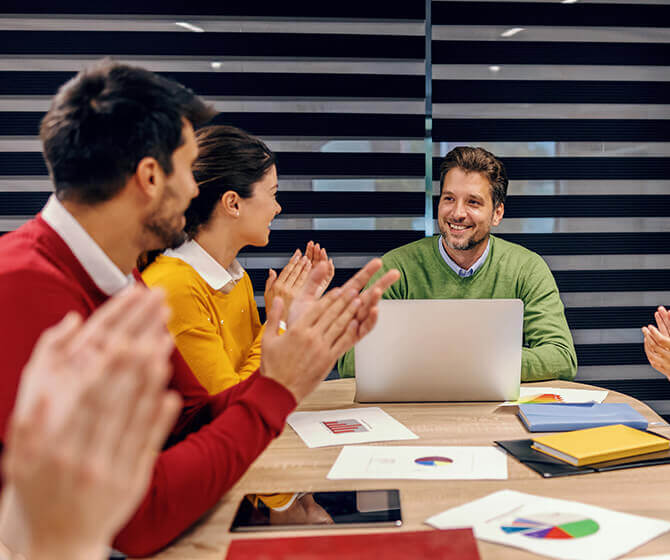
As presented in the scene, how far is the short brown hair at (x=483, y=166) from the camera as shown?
2.86 meters

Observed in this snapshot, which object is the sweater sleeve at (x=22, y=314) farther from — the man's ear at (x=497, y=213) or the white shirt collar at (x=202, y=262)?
the man's ear at (x=497, y=213)

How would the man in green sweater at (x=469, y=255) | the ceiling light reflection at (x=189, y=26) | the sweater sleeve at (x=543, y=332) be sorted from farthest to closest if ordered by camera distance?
1. the ceiling light reflection at (x=189, y=26)
2. the man in green sweater at (x=469, y=255)
3. the sweater sleeve at (x=543, y=332)

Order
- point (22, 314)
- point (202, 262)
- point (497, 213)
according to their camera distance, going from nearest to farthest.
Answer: point (22, 314), point (202, 262), point (497, 213)

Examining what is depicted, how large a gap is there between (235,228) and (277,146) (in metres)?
1.03

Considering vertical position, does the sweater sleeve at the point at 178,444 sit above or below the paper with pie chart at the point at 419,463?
above

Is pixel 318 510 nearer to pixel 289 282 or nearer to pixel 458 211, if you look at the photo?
pixel 289 282

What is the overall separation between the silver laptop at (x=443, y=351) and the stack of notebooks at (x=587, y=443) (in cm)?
21

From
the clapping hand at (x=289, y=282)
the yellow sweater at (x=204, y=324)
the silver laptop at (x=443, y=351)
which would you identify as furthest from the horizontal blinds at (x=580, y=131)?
the silver laptop at (x=443, y=351)

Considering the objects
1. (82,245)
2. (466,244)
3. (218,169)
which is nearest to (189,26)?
(218,169)

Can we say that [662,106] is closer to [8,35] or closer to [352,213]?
[352,213]

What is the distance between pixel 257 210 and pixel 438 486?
4.68ft

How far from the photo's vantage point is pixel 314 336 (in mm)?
1174

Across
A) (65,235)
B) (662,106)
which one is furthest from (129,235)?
(662,106)

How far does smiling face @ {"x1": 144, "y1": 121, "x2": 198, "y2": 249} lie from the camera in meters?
1.19
